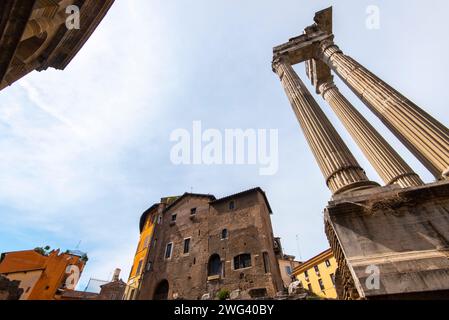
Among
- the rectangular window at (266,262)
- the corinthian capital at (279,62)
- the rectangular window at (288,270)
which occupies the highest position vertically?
the rectangular window at (288,270)

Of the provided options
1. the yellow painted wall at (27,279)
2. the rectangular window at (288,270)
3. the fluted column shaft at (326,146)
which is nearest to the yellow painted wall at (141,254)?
the yellow painted wall at (27,279)

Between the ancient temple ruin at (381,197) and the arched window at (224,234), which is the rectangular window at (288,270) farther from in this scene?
the ancient temple ruin at (381,197)

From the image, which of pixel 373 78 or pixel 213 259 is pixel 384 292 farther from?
pixel 213 259

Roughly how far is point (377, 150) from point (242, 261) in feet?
63.3

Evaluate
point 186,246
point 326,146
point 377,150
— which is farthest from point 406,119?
point 186,246

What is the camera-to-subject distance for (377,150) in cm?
560

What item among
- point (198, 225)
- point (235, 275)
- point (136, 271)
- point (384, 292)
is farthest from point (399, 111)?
point (136, 271)

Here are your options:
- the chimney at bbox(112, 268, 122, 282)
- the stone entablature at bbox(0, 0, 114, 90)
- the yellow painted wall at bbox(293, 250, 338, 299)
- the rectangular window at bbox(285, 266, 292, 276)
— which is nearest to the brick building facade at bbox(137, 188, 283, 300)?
the chimney at bbox(112, 268, 122, 282)

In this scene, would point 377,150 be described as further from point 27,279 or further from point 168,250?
point 27,279

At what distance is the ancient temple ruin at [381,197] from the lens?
2.24 metres

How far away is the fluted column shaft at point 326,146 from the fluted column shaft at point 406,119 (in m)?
1.20

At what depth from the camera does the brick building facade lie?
2036cm

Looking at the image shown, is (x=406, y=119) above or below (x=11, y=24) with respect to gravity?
below
